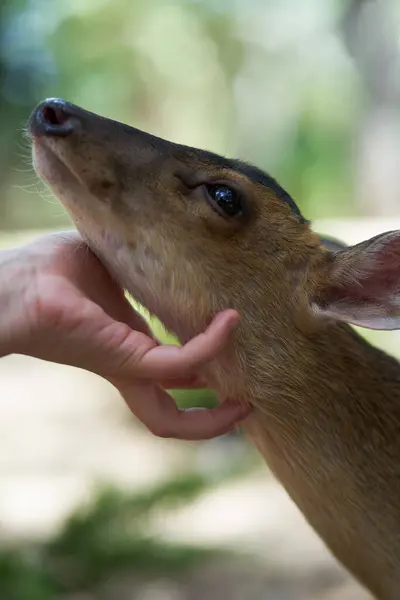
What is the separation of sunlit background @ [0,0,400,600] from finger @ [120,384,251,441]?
53 centimetres

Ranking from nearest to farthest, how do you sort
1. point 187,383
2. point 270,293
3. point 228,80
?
point 270,293 < point 187,383 < point 228,80

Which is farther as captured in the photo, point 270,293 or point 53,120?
point 270,293

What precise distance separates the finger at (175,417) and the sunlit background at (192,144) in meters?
0.53

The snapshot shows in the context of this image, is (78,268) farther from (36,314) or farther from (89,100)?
(89,100)

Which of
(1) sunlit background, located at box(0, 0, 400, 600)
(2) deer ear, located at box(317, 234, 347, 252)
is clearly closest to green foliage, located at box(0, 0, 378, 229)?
(1) sunlit background, located at box(0, 0, 400, 600)

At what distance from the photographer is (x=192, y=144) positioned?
4.89 m

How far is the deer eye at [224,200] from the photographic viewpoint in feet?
4.89

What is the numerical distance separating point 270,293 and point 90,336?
40 centimetres

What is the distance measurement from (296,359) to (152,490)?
1.96 meters

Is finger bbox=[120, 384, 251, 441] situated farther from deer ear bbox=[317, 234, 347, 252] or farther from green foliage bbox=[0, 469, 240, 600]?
green foliage bbox=[0, 469, 240, 600]

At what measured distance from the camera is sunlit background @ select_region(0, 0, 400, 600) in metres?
2.91

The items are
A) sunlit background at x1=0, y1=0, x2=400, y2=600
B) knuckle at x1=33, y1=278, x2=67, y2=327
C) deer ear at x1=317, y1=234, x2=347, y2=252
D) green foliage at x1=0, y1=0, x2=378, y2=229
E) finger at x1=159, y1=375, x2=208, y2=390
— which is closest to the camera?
knuckle at x1=33, y1=278, x2=67, y2=327

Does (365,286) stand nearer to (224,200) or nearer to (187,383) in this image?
(224,200)

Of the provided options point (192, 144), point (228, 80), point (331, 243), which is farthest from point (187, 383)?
point (228, 80)
